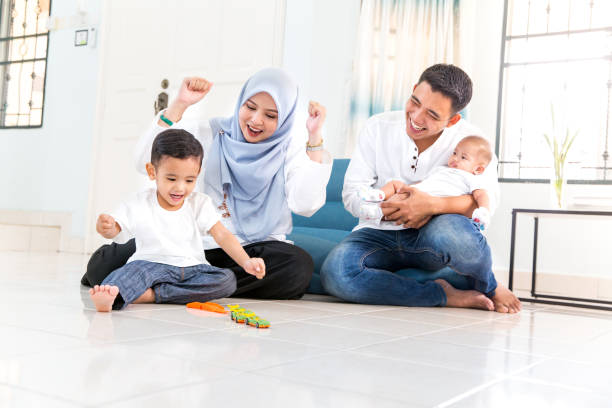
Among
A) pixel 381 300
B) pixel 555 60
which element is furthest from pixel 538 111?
pixel 381 300

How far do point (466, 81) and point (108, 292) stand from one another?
1376mm

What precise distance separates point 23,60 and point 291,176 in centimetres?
439

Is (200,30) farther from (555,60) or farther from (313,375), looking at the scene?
(313,375)

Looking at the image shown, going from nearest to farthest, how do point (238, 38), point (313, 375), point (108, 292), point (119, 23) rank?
point (313, 375) < point (108, 292) < point (238, 38) < point (119, 23)

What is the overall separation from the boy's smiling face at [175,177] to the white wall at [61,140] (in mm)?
3431

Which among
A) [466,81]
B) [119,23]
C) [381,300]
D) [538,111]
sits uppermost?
[119,23]

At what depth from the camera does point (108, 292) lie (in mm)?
1581

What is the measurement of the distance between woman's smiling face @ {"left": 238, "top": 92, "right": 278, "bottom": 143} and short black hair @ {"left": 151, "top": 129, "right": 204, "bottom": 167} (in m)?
0.28

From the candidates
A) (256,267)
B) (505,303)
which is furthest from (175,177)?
(505,303)

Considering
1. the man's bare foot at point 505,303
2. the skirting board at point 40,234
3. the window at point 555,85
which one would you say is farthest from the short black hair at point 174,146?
the skirting board at point 40,234

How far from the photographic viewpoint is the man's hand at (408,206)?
6.88ft

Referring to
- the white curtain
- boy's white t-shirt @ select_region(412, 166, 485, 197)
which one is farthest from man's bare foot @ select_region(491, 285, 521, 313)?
the white curtain

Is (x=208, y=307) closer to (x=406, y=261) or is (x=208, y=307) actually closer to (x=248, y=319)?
(x=248, y=319)

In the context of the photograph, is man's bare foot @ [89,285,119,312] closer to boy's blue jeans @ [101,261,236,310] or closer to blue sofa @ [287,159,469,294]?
boy's blue jeans @ [101,261,236,310]
